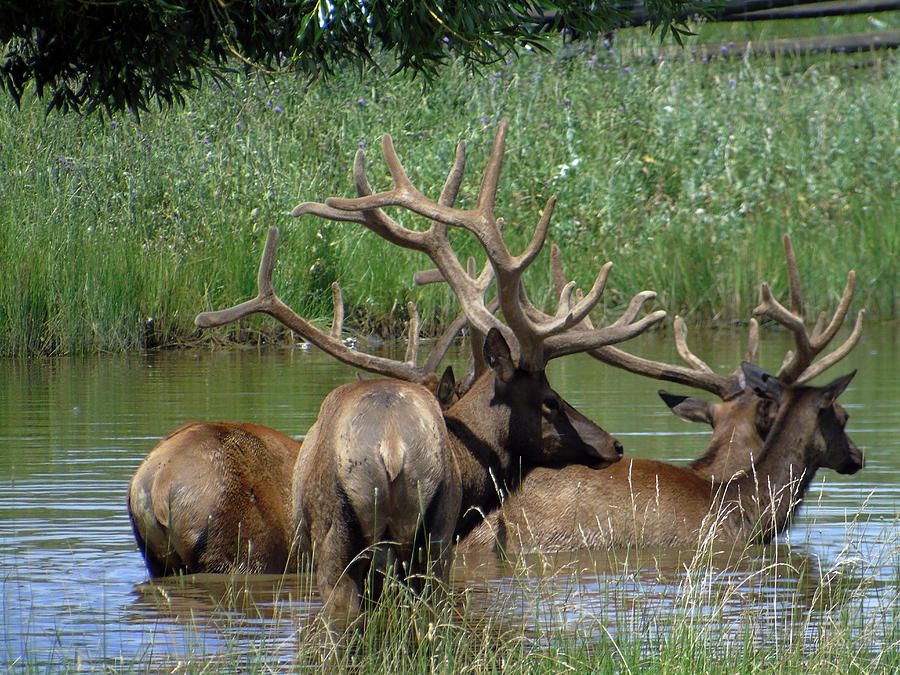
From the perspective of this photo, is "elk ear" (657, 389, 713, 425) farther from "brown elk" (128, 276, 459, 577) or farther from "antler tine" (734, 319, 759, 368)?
"brown elk" (128, 276, 459, 577)

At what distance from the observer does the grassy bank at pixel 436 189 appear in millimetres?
16000

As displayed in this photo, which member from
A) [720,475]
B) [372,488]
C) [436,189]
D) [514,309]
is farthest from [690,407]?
[436,189]

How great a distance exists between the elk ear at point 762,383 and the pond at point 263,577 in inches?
20.5

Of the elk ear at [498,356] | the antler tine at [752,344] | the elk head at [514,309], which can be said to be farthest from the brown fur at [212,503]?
the antler tine at [752,344]

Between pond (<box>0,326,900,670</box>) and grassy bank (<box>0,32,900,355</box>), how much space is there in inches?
38.0

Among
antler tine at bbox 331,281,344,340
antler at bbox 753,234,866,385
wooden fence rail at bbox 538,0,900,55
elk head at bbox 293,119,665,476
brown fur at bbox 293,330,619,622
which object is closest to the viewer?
brown fur at bbox 293,330,619,622

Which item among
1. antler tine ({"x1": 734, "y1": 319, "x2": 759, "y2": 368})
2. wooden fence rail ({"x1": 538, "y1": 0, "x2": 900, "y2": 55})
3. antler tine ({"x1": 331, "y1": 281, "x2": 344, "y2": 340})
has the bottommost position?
antler tine ({"x1": 734, "y1": 319, "x2": 759, "y2": 368})

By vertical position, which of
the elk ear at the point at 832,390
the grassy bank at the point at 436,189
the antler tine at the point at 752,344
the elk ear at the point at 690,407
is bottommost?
the elk ear at the point at 690,407

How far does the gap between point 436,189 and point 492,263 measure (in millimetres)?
10586

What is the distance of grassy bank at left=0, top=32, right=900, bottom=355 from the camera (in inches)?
630

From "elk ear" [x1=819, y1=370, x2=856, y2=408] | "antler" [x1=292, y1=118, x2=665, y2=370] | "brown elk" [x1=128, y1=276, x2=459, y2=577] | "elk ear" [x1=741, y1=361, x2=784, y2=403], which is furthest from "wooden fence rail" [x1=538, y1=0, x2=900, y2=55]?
"brown elk" [x1=128, y1=276, x2=459, y2=577]

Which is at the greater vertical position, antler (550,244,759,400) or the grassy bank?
the grassy bank

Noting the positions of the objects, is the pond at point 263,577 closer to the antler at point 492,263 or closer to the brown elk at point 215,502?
the brown elk at point 215,502

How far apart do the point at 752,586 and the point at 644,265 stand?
11425mm
